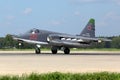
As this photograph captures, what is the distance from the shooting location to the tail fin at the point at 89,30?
5620cm

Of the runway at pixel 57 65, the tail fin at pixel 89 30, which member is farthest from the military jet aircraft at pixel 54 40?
the runway at pixel 57 65

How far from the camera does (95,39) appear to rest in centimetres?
5216

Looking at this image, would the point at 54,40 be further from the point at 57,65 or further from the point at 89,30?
the point at 57,65

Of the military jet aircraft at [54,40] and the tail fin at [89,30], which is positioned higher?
the tail fin at [89,30]

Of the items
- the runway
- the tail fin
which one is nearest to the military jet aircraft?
the tail fin

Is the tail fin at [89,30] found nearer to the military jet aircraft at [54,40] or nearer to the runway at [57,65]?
the military jet aircraft at [54,40]

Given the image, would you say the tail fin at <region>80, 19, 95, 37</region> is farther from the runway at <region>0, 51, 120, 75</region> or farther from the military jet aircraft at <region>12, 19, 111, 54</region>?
the runway at <region>0, 51, 120, 75</region>

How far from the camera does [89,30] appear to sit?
185ft

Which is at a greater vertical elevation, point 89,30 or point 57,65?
point 89,30

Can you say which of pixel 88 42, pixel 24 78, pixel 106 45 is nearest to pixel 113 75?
pixel 24 78

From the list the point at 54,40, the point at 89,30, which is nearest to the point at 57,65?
the point at 54,40

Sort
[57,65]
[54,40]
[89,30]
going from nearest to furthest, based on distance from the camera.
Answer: [57,65]
[54,40]
[89,30]

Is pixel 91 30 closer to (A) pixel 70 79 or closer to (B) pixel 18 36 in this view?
(B) pixel 18 36

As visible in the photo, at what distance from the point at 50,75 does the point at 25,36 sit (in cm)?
3740
